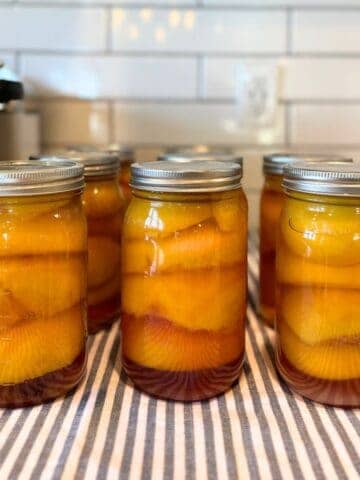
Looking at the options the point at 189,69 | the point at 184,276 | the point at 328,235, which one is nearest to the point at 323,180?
the point at 328,235

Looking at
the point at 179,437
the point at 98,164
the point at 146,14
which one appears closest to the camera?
the point at 179,437

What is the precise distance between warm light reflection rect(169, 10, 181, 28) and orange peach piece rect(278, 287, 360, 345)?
25.6 inches

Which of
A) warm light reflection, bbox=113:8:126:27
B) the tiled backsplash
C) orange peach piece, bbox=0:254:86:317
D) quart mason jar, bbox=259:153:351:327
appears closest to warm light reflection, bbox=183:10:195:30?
the tiled backsplash

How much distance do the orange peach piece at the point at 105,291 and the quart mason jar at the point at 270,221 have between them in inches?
7.3

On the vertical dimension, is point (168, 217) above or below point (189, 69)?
below

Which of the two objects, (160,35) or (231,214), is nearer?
(231,214)

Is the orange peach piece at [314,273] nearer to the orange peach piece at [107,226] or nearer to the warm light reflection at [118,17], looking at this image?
the orange peach piece at [107,226]

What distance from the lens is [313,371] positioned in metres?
0.55

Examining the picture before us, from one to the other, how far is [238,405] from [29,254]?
0.24m

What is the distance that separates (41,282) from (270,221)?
314 millimetres

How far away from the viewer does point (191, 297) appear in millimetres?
535

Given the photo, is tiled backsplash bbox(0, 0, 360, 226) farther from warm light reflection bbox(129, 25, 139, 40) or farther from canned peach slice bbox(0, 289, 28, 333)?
canned peach slice bbox(0, 289, 28, 333)

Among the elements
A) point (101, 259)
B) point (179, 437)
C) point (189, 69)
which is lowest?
point (179, 437)

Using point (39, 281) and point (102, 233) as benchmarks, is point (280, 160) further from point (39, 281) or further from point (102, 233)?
point (39, 281)
